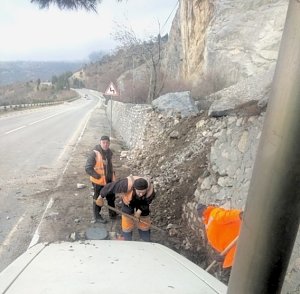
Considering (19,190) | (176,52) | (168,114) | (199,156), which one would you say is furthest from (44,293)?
(176,52)

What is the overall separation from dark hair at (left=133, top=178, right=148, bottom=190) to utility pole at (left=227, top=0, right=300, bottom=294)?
12.9 ft

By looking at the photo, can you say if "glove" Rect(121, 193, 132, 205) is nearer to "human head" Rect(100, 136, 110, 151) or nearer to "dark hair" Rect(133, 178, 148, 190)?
"dark hair" Rect(133, 178, 148, 190)

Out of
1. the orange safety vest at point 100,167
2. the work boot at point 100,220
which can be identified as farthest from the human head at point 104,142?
the work boot at point 100,220

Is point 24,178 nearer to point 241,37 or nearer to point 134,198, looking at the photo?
point 134,198

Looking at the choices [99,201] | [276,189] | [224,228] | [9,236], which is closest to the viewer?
[276,189]

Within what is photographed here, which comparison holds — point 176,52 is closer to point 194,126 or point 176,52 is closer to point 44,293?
point 194,126

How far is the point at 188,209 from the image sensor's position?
7.46 metres

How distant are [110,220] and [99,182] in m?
0.81

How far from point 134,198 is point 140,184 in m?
0.44

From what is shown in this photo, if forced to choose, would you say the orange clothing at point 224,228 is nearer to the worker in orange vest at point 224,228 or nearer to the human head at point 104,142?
the worker in orange vest at point 224,228

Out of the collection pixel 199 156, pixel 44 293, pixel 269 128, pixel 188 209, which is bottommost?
pixel 188 209

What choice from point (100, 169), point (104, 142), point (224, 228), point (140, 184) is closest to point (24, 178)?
point (100, 169)

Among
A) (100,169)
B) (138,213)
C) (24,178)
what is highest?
(100,169)

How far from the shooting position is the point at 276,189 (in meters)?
1.77
